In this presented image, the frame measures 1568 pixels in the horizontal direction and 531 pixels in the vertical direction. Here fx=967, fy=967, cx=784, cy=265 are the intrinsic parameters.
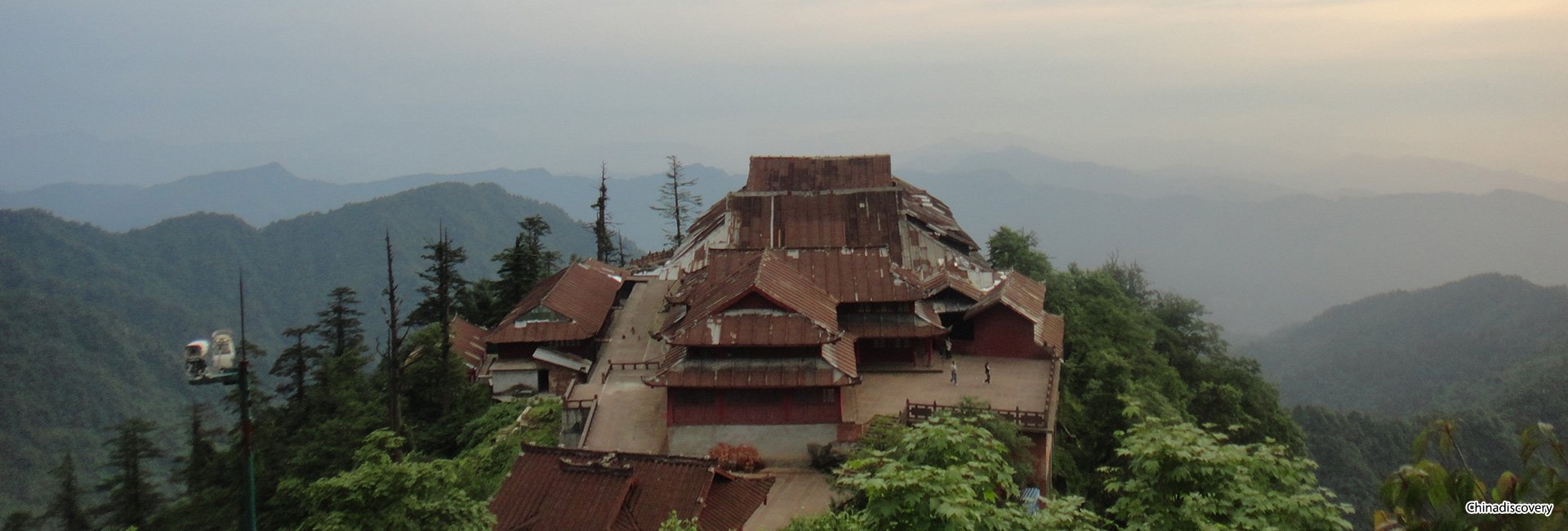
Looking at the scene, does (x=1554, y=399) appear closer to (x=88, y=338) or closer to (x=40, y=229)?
(x=88, y=338)

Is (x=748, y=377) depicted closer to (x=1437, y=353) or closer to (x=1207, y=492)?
(x=1207, y=492)

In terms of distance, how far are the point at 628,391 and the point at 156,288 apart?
11379 centimetres

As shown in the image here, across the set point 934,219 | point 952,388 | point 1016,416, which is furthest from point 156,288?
point 1016,416

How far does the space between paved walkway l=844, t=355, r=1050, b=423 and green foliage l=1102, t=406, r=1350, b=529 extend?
14048 millimetres

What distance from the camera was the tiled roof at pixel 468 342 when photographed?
36.7 metres

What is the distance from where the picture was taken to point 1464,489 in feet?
23.1

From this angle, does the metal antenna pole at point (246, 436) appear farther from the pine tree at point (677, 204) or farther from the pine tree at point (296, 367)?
the pine tree at point (677, 204)

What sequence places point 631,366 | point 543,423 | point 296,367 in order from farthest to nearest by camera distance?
point 296,367
point 631,366
point 543,423

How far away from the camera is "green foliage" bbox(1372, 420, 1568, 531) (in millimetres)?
6895

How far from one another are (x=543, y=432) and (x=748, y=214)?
13725 mm

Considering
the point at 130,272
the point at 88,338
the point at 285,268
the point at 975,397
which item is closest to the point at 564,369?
the point at 975,397

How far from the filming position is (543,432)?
90.8 ft

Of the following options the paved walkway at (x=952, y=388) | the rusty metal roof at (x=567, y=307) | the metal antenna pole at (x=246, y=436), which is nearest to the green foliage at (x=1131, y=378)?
the paved walkway at (x=952, y=388)

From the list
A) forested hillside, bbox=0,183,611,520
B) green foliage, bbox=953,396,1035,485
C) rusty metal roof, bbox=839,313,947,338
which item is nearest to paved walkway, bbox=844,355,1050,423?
rusty metal roof, bbox=839,313,947,338
